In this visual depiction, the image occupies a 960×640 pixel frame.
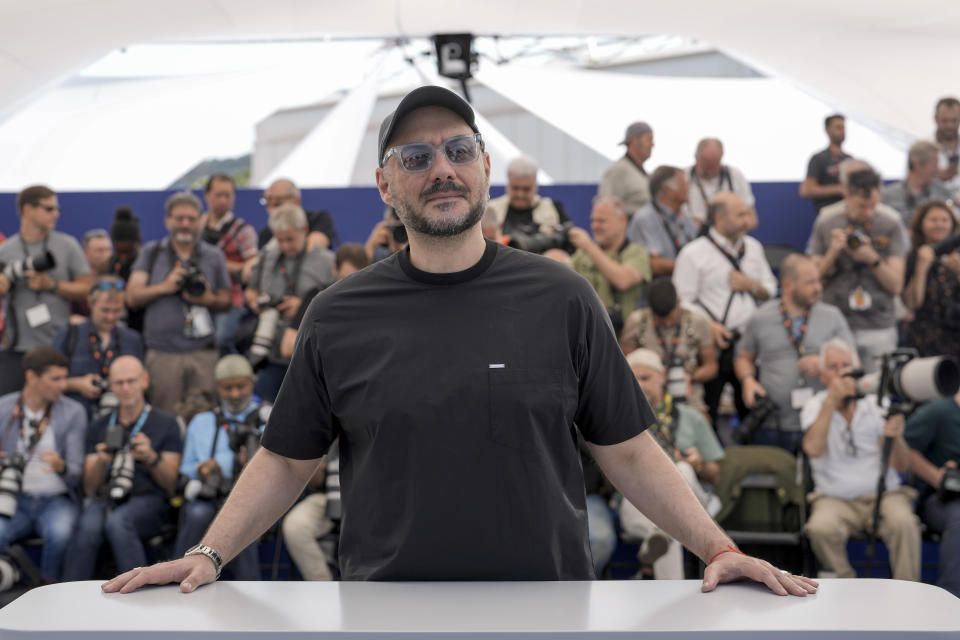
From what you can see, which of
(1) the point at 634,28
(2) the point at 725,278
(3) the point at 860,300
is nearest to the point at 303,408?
(2) the point at 725,278

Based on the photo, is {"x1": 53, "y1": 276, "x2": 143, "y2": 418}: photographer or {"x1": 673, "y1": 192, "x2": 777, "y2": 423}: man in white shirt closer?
{"x1": 53, "y1": 276, "x2": 143, "y2": 418}: photographer

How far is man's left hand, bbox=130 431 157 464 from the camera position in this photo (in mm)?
4785

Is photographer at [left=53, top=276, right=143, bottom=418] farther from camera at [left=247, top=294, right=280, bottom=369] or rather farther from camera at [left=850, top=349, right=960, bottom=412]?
camera at [left=850, top=349, right=960, bottom=412]

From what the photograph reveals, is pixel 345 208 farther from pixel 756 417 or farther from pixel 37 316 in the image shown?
pixel 756 417

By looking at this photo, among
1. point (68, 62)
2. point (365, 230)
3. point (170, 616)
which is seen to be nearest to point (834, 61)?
point (365, 230)

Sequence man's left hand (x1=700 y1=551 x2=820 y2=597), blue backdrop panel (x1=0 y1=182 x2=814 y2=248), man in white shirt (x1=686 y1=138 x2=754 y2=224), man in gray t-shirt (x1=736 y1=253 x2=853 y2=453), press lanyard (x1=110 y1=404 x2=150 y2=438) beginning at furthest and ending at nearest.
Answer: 1. blue backdrop panel (x1=0 y1=182 x2=814 y2=248)
2. man in white shirt (x1=686 y1=138 x2=754 y2=224)
3. man in gray t-shirt (x1=736 y1=253 x2=853 y2=453)
4. press lanyard (x1=110 y1=404 x2=150 y2=438)
5. man's left hand (x1=700 y1=551 x2=820 y2=597)

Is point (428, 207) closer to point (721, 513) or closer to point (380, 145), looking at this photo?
point (380, 145)

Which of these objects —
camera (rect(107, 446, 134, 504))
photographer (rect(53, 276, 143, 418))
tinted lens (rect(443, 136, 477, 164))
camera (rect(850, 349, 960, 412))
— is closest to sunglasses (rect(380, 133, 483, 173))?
tinted lens (rect(443, 136, 477, 164))

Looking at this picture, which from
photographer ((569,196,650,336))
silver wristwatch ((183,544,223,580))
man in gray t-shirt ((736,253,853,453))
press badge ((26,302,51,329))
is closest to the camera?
silver wristwatch ((183,544,223,580))

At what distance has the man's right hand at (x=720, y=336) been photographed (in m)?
5.32

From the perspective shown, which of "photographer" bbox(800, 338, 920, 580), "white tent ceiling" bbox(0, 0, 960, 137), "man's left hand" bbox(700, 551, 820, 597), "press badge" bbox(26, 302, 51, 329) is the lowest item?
"photographer" bbox(800, 338, 920, 580)

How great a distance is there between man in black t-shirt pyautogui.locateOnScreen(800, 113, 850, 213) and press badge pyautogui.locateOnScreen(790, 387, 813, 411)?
192cm

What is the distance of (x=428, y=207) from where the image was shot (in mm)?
1734

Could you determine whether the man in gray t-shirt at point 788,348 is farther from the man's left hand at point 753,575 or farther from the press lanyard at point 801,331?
the man's left hand at point 753,575
